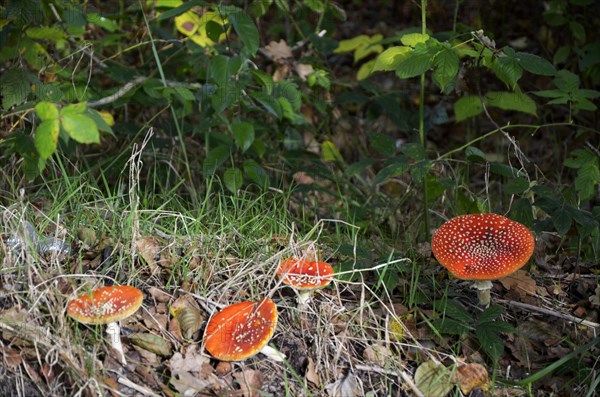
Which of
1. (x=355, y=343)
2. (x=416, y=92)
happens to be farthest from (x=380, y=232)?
(x=416, y=92)

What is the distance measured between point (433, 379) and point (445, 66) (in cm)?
126

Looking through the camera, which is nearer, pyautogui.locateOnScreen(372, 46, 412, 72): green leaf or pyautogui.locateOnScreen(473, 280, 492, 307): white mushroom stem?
pyautogui.locateOnScreen(473, 280, 492, 307): white mushroom stem

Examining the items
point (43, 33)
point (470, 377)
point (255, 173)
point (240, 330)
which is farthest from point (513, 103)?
point (43, 33)

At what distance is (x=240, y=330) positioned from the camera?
2.51 metres

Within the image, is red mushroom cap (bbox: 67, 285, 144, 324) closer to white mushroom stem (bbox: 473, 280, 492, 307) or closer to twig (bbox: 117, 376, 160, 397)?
twig (bbox: 117, 376, 160, 397)

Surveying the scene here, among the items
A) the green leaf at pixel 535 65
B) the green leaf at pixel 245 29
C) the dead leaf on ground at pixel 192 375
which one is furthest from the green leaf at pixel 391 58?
the dead leaf on ground at pixel 192 375

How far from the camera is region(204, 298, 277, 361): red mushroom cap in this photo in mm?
2447

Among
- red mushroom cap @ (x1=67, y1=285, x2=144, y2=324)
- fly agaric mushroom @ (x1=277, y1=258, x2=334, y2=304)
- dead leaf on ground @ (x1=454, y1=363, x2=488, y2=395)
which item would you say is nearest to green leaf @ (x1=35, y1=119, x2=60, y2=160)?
red mushroom cap @ (x1=67, y1=285, x2=144, y2=324)

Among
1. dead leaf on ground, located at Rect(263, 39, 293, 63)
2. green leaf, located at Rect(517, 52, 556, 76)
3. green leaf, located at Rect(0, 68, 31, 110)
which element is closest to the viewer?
green leaf, located at Rect(517, 52, 556, 76)

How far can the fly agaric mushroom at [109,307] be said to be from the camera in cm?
231

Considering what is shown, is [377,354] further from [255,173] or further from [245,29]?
[245,29]

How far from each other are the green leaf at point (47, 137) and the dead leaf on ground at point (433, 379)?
60.6 inches

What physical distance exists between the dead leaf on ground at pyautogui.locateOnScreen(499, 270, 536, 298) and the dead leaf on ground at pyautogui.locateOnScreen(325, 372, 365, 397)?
90 centimetres

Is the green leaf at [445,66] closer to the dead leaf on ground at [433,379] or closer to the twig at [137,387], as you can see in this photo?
the dead leaf on ground at [433,379]
